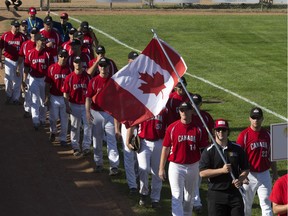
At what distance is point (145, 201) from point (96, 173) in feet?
6.67

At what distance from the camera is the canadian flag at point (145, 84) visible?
11.3m

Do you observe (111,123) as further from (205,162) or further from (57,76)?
(205,162)

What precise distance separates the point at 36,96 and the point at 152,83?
6336mm

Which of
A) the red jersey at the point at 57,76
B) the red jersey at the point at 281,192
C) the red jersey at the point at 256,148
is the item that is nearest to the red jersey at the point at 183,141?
the red jersey at the point at 256,148

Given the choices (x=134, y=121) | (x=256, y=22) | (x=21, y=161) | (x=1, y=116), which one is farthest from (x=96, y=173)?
(x=256, y=22)

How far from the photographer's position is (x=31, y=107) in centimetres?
1736

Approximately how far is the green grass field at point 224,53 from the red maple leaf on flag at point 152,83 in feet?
6.79

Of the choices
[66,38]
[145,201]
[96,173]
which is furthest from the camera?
[66,38]

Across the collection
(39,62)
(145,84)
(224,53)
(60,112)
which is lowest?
(224,53)

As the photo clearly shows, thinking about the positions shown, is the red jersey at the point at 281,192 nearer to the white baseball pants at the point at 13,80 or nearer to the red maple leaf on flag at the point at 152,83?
the red maple leaf on flag at the point at 152,83

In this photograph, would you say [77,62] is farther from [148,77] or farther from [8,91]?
[8,91]

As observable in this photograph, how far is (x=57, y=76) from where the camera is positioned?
52.4ft

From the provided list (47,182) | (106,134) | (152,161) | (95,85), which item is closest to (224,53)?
(106,134)

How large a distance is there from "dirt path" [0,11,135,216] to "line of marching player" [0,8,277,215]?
348 mm
